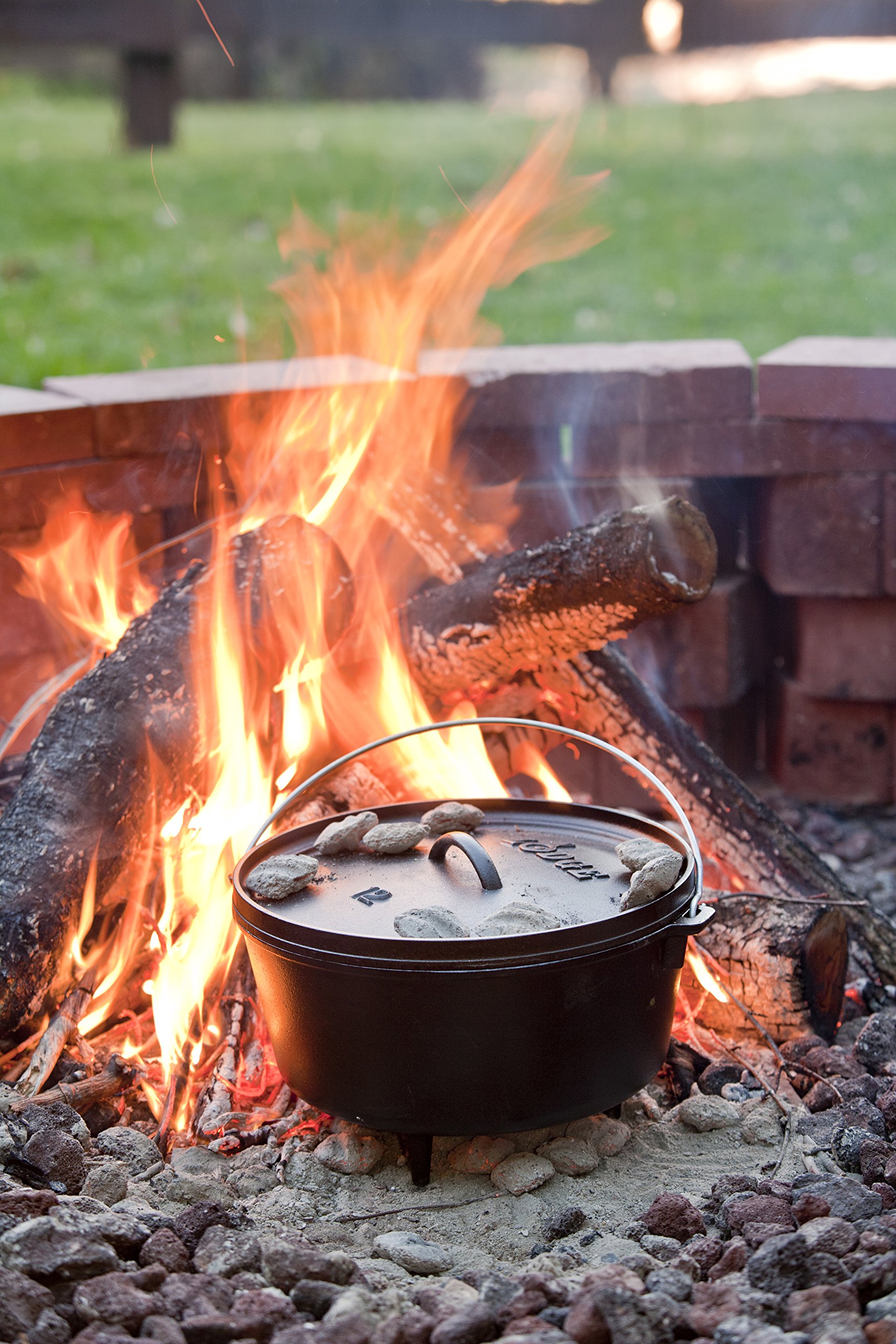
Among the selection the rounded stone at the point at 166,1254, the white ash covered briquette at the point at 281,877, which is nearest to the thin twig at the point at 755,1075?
the white ash covered briquette at the point at 281,877

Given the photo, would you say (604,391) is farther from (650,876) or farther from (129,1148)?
(129,1148)

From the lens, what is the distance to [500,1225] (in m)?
1.99

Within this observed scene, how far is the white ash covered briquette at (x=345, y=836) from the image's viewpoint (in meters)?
2.30

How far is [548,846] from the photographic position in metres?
2.32

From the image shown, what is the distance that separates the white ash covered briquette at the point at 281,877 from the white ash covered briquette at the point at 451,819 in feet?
0.89

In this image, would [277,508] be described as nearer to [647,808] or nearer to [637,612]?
[637,612]

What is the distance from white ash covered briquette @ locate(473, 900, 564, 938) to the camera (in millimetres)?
1949

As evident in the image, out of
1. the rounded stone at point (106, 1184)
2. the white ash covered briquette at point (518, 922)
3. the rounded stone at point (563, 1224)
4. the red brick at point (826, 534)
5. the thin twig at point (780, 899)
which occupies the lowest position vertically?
the rounded stone at point (563, 1224)

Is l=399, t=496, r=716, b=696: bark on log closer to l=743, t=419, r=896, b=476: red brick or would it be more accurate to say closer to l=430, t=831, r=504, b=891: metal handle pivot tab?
l=430, t=831, r=504, b=891: metal handle pivot tab

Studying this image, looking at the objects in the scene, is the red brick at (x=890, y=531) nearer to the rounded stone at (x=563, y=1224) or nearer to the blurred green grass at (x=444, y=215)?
the rounded stone at (x=563, y=1224)

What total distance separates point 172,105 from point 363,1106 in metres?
8.26

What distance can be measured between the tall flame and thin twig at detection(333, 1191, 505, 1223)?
0.49 metres

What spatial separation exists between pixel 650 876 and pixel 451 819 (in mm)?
463

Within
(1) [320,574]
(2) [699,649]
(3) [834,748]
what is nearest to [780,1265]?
(1) [320,574]
